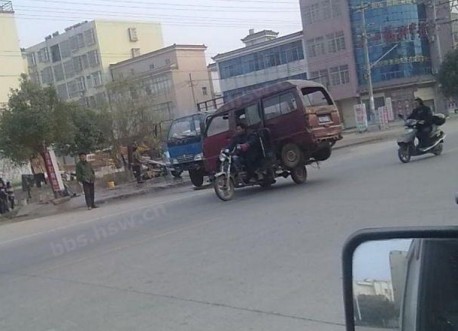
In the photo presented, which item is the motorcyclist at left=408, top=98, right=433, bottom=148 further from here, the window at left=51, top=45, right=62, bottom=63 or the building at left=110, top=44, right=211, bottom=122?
the window at left=51, top=45, right=62, bottom=63

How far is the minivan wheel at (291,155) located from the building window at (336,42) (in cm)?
4170

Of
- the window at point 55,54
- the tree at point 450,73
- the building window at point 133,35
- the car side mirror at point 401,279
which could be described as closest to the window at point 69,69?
the window at point 55,54

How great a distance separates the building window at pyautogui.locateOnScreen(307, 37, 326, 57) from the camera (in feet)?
172

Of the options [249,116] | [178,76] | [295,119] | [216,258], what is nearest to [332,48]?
[178,76]

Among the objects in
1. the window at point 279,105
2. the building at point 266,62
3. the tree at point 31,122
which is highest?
the building at point 266,62

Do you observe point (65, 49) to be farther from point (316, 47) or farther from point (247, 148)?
point (247, 148)

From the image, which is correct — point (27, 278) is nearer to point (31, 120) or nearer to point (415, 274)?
point (415, 274)

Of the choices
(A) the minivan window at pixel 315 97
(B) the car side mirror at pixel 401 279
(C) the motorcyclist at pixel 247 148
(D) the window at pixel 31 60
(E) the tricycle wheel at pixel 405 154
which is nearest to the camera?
(B) the car side mirror at pixel 401 279

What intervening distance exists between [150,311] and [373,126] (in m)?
36.2

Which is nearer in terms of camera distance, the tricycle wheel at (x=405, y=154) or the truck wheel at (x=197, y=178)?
the tricycle wheel at (x=405, y=154)

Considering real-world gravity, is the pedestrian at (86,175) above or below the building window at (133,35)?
below

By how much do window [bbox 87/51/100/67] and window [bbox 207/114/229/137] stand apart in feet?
182

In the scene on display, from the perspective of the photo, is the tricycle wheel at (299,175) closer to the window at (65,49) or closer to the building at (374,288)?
the building at (374,288)

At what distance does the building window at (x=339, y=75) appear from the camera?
51375 millimetres
